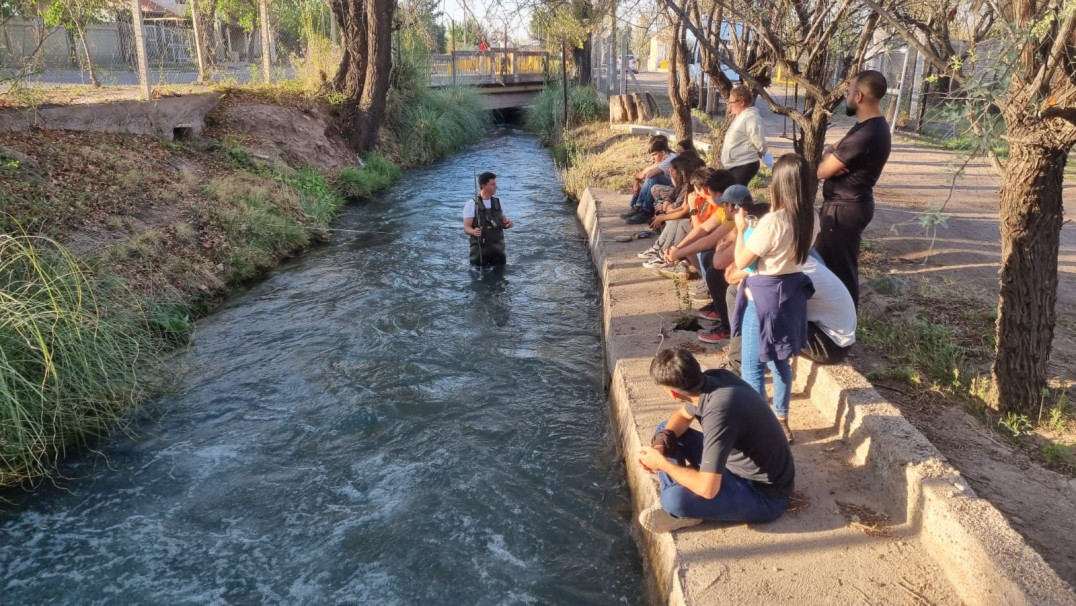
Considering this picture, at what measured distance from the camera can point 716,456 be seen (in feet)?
10.3

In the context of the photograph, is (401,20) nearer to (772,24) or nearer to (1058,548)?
(772,24)

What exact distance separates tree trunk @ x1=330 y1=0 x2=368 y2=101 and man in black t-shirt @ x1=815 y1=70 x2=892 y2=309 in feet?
39.2

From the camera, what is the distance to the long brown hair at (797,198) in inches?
151

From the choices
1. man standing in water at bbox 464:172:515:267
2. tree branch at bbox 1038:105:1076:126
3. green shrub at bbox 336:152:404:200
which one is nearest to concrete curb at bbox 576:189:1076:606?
tree branch at bbox 1038:105:1076:126

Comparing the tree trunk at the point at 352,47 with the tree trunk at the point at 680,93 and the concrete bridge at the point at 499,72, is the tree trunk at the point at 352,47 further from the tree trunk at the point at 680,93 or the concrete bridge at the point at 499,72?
the tree trunk at the point at 680,93

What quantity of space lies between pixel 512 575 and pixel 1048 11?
3.96 meters

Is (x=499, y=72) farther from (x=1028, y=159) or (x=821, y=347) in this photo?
(x=1028, y=159)

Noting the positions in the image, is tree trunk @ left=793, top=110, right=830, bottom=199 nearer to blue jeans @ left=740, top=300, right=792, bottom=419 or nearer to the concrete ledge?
blue jeans @ left=740, top=300, right=792, bottom=419

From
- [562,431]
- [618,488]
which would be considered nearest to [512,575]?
[618,488]

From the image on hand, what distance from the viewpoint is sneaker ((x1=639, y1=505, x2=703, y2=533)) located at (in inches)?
133

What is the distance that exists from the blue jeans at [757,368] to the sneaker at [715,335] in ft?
4.13

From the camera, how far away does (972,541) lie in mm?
2914

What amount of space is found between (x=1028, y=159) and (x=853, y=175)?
1.08 metres

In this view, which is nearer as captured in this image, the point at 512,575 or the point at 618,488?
the point at 512,575
